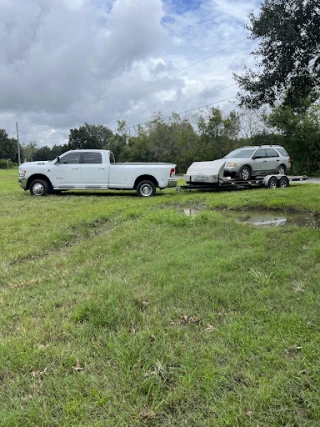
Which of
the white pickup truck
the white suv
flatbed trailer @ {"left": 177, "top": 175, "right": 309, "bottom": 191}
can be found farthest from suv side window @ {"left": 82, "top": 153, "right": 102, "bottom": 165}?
the white suv

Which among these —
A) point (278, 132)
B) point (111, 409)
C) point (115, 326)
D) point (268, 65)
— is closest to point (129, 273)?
point (115, 326)

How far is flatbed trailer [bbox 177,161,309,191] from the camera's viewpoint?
13.1 m

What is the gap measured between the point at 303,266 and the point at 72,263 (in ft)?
10.8

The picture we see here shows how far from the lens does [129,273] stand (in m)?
4.34

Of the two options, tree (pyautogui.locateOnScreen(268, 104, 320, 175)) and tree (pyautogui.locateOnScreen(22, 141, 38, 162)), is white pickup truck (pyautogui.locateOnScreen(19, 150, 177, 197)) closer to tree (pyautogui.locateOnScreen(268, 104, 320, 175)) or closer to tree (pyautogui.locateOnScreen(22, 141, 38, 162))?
tree (pyautogui.locateOnScreen(268, 104, 320, 175))

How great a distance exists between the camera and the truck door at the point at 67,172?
12.8 m

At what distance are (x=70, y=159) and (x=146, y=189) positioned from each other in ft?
10.8

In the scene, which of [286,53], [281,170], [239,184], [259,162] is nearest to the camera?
[286,53]

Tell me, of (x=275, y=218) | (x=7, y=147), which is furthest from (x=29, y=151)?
(x=275, y=218)

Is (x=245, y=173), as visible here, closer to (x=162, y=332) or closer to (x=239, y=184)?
(x=239, y=184)

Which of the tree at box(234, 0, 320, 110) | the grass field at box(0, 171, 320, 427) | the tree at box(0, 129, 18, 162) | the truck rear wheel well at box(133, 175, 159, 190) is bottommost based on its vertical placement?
the grass field at box(0, 171, 320, 427)

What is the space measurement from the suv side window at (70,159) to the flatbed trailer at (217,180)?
4427 millimetres

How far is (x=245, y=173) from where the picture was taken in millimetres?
14258

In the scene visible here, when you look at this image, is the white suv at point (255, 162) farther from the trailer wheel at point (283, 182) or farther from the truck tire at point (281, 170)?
the trailer wheel at point (283, 182)
